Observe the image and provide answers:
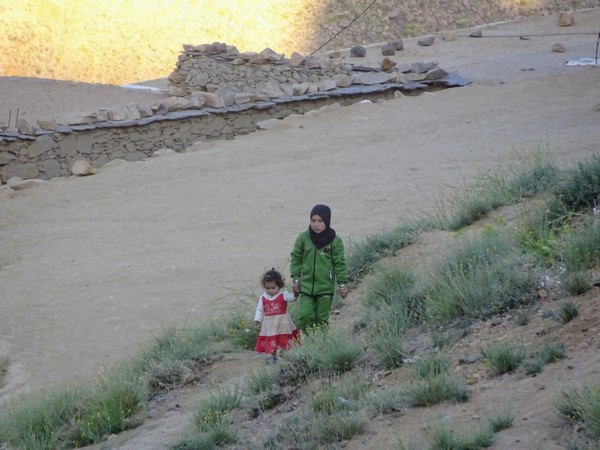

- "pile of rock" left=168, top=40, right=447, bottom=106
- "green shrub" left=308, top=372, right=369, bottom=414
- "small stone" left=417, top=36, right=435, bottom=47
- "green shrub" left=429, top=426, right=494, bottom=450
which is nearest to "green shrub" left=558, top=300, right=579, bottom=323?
"green shrub" left=308, top=372, right=369, bottom=414

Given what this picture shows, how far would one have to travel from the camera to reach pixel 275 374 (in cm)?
635

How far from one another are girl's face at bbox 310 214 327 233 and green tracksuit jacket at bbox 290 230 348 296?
4.0 inches

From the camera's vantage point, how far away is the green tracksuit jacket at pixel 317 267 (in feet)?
24.3

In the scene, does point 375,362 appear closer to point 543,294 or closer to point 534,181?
point 543,294

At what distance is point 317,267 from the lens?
24.3 ft

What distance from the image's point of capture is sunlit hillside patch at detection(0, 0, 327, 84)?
98.8ft

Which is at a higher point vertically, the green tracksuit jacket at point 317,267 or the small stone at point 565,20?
the small stone at point 565,20

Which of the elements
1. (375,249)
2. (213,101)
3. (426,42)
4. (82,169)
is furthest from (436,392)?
(426,42)

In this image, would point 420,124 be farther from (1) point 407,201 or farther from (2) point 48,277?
(2) point 48,277

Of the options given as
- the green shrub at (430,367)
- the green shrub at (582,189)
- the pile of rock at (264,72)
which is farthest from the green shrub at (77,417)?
the pile of rock at (264,72)

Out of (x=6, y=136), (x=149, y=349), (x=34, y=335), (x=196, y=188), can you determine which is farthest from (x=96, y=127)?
(x=149, y=349)

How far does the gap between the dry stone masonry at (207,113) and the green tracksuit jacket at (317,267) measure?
31.3 feet

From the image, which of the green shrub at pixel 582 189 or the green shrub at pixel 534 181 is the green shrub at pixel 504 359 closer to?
the green shrub at pixel 582 189

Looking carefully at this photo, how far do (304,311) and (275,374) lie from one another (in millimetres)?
1139
